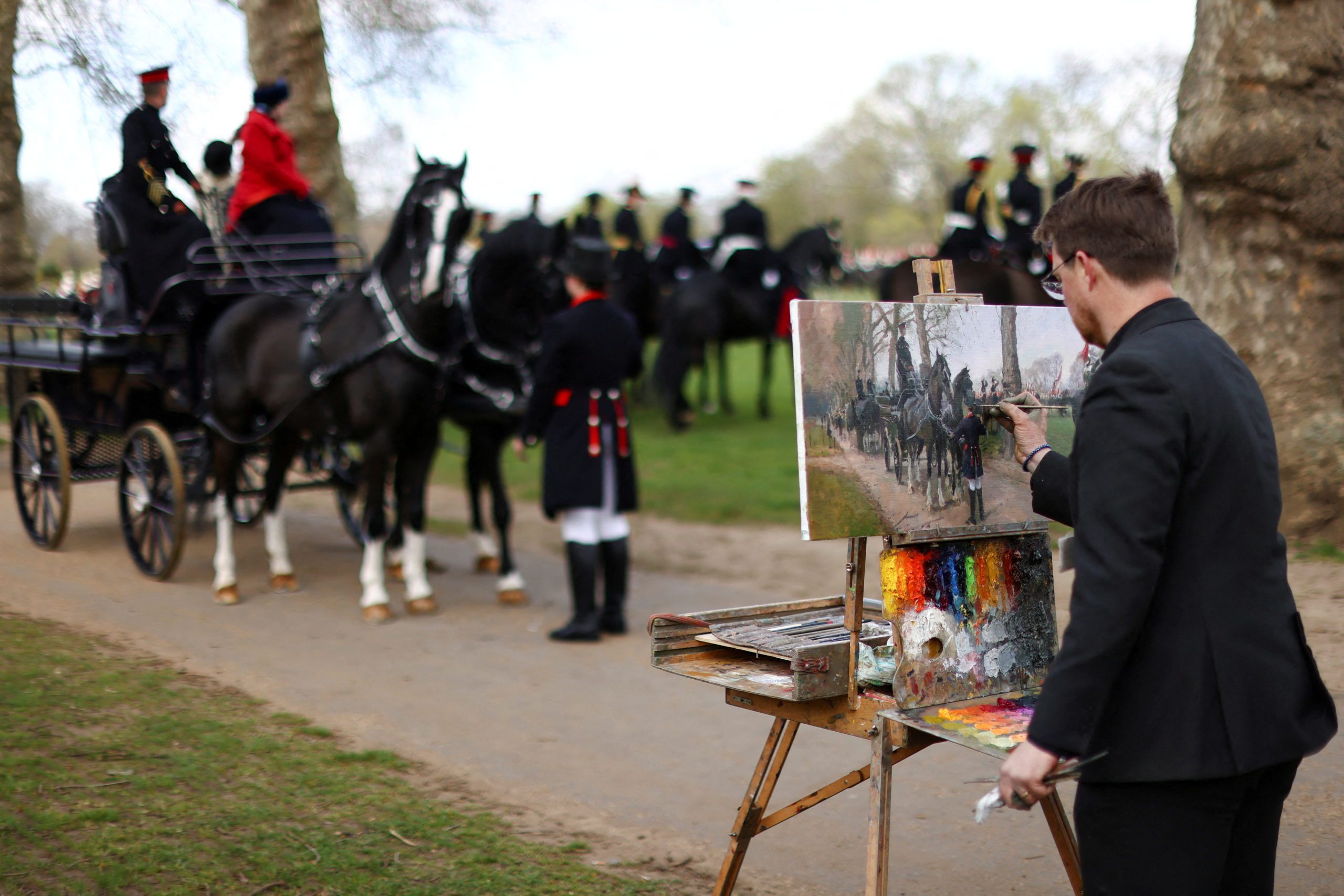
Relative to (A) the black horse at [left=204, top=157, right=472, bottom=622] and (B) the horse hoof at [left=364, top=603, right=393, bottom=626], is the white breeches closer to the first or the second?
(A) the black horse at [left=204, top=157, right=472, bottom=622]

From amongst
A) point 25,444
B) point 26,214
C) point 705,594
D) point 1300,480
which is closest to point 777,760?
point 705,594

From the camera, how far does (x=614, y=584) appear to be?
7105mm

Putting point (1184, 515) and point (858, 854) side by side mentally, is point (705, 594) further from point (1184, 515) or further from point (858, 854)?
point (1184, 515)

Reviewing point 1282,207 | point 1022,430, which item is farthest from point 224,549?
point 1282,207

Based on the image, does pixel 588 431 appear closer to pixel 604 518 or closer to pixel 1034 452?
pixel 604 518

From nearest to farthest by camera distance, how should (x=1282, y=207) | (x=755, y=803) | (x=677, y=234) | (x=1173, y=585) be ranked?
1. (x=1173, y=585)
2. (x=755, y=803)
3. (x=1282, y=207)
4. (x=677, y=234)

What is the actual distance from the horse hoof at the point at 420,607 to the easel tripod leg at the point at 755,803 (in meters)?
4.48

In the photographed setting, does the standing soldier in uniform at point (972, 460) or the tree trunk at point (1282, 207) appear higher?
the tree trunk at point (1282, 207)

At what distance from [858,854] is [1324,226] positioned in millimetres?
5618

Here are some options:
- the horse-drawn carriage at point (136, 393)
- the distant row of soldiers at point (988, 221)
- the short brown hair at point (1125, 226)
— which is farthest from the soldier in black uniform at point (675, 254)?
the short brown hair at point (1125, 226)

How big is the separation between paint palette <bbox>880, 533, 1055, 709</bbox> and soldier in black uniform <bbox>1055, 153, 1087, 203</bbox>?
8.57 meters

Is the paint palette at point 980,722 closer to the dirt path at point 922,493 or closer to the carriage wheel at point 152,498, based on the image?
the dirt path at point 922,493

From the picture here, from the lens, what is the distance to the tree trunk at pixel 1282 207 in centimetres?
750

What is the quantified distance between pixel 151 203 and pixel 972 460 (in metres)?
6.48
